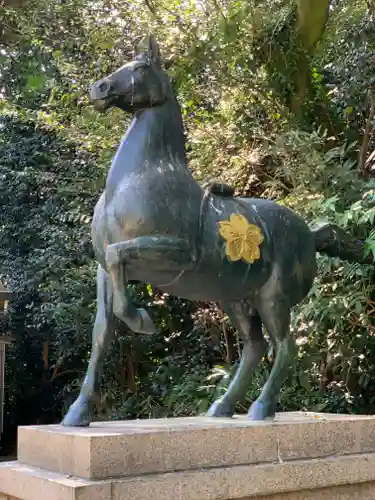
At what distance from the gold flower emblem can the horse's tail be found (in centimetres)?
52

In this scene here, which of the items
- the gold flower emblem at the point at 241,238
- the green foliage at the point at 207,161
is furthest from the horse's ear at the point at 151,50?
the green foliage at the point at 207,161

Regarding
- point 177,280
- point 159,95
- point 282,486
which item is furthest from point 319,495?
point 159,95

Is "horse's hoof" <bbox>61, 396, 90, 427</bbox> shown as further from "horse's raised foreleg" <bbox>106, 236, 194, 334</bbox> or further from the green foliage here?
the green foliage

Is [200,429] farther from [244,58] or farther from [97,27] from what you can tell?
[97,27]

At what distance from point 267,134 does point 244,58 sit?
0.80 metres

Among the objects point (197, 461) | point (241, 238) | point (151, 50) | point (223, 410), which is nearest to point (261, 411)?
point (223, 410)

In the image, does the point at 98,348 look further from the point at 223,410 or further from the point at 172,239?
the point at 223,410

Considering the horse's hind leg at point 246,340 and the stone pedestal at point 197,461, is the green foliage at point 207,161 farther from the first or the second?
the stone pedestal at point 197,461

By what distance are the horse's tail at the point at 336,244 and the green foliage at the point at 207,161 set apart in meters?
0.96

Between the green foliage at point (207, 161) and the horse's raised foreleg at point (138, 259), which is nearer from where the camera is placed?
the horse's raised foreleg at point (138, 259)

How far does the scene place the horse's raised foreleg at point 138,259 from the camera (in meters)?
2.95

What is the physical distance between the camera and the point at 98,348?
3.15 metres

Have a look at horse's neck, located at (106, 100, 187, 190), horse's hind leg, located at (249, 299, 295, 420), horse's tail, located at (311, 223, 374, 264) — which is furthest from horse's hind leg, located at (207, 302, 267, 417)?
horse's neck, located at (106, 100, 187, 190)

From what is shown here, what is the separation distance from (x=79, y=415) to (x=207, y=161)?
4363 mm
